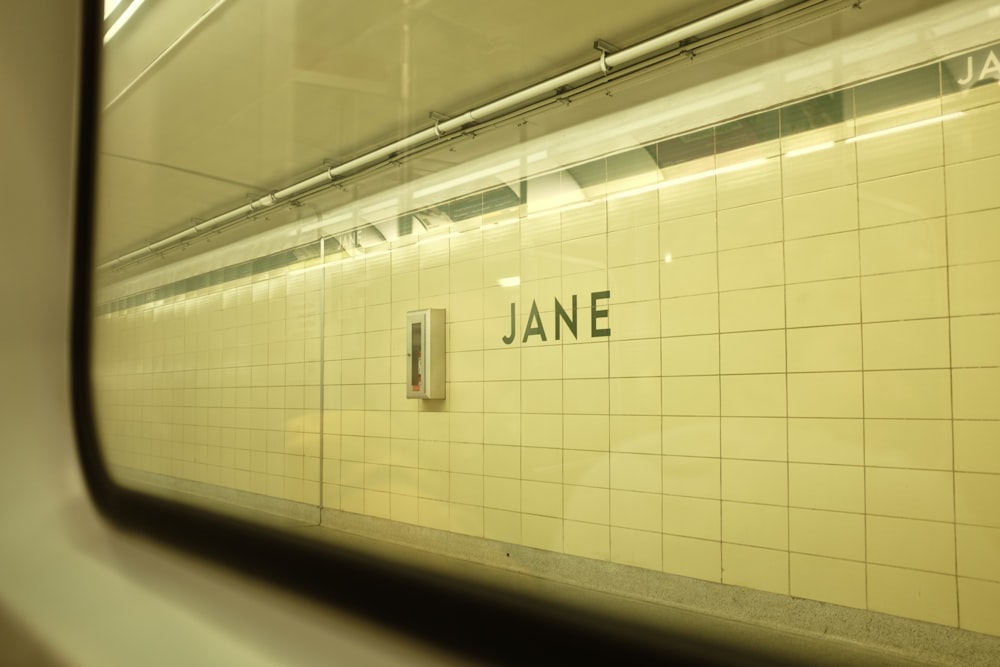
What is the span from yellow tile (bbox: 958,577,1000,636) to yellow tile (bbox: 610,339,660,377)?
5.48ft

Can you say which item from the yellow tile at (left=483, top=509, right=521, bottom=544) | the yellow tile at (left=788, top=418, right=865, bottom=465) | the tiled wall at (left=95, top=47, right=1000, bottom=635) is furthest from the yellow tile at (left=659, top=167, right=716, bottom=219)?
the yellow tile at (left=483, top=509, right=521, bottom=544)

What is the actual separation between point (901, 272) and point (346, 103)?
3.16 m

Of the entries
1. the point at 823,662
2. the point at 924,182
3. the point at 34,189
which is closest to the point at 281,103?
the point at 34,189

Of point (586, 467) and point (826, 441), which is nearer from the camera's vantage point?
point (826, 441)

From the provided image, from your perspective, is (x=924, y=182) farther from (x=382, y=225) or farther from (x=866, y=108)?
(x=382, y=225)

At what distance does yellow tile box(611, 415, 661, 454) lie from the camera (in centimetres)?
364

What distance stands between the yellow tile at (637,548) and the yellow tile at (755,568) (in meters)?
0.39

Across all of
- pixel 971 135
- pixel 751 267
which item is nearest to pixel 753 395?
pixel 751 267

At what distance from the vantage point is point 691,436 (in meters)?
3.46

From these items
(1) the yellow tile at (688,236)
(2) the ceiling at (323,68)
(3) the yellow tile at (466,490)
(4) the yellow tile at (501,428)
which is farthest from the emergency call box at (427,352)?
(1) the yellow tile at (688,236)

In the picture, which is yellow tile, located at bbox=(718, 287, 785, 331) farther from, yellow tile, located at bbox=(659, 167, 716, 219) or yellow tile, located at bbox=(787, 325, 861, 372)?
yellow tile, located at bbox=(659, 167, 716, 219)

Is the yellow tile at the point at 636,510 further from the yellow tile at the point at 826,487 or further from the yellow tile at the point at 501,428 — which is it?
the yellow tile at the point at 501,428

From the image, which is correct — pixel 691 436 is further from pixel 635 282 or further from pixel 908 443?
pixel 908 443

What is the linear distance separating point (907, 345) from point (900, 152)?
0.77 metres
